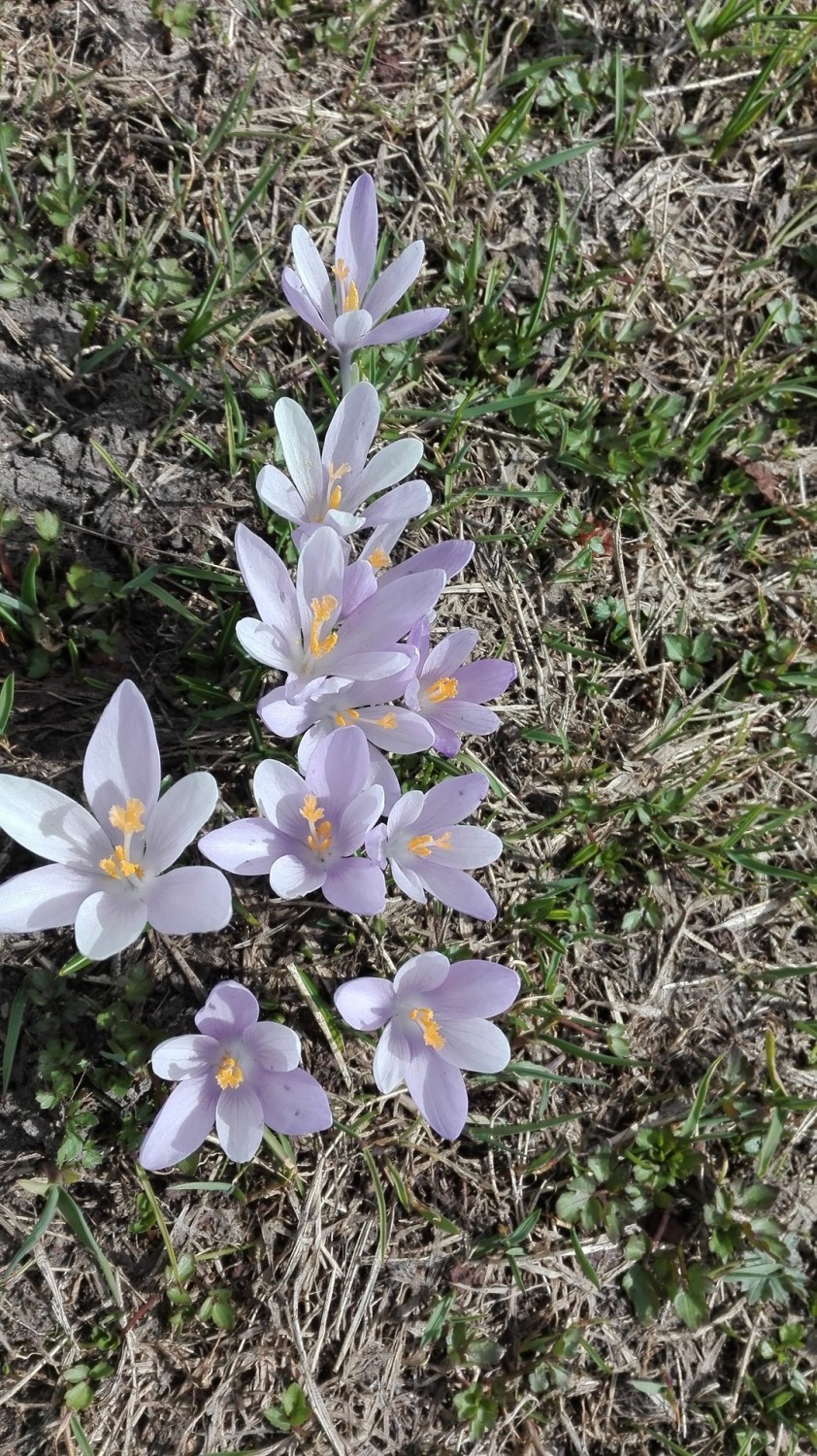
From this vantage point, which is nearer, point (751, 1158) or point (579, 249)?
point (751, 1158)

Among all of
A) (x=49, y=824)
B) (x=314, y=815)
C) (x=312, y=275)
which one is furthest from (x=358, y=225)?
(x=49, y=824)

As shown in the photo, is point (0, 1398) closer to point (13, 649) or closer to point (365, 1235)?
point (365, 1235)

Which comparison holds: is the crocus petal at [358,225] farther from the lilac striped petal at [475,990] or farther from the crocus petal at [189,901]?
the lilac striped petal at [475,990]

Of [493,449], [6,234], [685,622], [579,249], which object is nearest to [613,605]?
[685,622]

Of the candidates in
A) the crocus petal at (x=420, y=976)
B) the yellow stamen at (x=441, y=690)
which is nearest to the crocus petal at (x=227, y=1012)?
the crocus petal at (x=420, y=976)

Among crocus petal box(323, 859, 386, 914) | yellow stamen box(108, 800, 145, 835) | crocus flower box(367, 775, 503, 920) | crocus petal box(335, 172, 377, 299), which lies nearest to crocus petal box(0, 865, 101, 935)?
yellow stamen box(108, 800, 145, 835)

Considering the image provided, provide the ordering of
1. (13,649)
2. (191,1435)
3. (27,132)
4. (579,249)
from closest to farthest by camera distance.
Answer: (191,1435) → (13,649) → (27,132) → (579,249)
